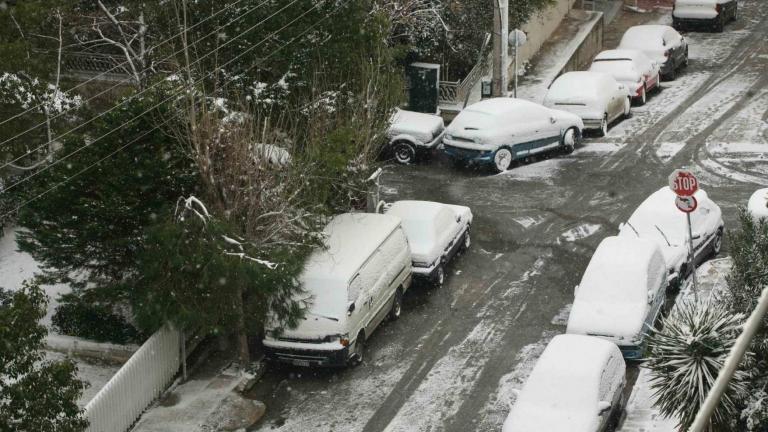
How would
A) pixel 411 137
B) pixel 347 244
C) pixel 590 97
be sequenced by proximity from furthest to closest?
pixel 590 97
pixel 411 137
pixel 347 244

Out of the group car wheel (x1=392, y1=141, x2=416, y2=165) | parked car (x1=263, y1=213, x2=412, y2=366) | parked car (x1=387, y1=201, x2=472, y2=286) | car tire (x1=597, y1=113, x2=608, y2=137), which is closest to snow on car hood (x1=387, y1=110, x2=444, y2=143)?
car wheel (x1=392, y1=141, x2=416, y2=165)

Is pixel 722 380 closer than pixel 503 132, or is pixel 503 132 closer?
pixel 722 380

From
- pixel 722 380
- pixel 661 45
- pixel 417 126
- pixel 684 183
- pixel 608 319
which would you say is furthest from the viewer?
pixel 661 45

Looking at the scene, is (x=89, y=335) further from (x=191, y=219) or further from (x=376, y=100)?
(x=376, y=100)

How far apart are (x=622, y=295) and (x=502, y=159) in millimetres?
8767

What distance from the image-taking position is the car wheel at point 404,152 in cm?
2700

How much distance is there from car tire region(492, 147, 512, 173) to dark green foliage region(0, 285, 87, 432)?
1520 cm

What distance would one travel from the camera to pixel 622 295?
58.4ft

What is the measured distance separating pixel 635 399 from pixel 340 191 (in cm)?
665

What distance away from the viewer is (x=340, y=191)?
64.8ft

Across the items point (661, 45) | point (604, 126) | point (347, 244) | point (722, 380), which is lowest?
point (604, 126)

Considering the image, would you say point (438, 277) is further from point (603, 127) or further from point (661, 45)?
point (661, 45)

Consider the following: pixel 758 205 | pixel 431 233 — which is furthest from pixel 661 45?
pixel 431 233

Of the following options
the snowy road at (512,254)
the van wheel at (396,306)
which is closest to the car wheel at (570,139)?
the snowy road at (512,254)
